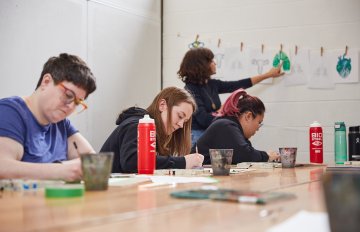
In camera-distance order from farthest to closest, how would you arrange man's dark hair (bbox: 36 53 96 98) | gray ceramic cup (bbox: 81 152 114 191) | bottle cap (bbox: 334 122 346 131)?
bottle cap (bbox: 334 122 346 131) < man's dark hair (bbox: 36 53 96 98) < gray ceramic cup (bbox: 81 152 114 191)

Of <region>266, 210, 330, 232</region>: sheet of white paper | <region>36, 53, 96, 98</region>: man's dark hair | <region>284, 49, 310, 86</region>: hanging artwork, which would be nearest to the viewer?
<region>266, 210, 330, 232</region>: sheet of white paper

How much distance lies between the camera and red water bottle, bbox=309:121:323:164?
2906 mm

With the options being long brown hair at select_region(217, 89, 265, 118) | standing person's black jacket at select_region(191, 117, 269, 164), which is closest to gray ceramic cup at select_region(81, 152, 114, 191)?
standing person's black jacket at select_region(191, 117, 269, 164)

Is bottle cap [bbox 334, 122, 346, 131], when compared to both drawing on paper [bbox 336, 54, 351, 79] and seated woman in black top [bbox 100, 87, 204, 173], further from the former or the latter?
drawing on paper [bbox 336, 54, 351, 79]

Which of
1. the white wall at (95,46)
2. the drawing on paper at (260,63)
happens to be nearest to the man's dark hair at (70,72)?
the white wall at (95,46)

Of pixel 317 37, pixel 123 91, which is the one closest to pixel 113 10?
pixel 123 91

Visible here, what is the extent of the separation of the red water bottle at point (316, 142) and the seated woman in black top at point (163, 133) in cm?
73

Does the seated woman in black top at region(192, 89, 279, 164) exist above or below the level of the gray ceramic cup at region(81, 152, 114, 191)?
above

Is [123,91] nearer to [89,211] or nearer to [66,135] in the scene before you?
[66,135]

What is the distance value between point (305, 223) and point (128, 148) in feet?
4.57

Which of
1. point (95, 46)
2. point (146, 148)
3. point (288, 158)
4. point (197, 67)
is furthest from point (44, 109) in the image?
point (95, 46)

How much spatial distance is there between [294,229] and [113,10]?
3.70m

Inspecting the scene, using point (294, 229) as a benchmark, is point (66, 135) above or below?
above

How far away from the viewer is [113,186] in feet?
4.79
